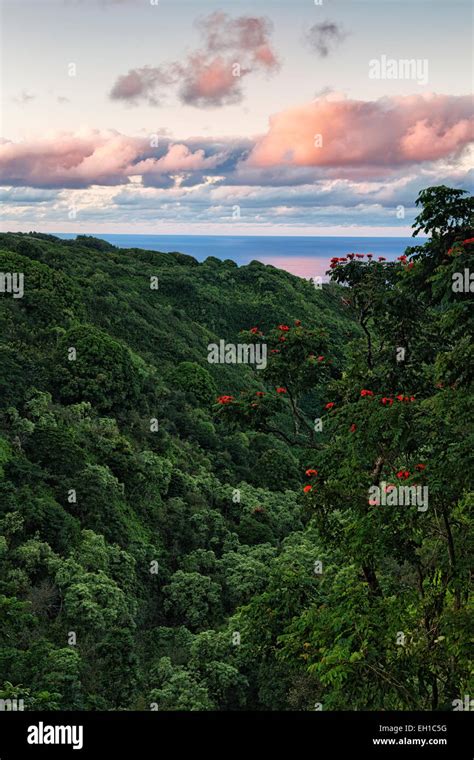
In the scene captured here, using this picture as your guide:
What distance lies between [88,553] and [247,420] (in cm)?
1064

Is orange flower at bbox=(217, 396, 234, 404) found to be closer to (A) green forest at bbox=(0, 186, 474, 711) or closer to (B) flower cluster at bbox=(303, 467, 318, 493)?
(A) green forest at bbox=(0, 186, 474, 711)

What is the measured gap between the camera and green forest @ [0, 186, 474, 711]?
8.80 meters

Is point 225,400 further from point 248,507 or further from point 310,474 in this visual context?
point 248,507

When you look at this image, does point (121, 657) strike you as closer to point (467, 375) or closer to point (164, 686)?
point (164, 686)

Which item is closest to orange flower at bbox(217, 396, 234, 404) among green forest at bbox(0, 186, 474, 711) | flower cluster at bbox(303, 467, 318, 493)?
green forest at bbox(0, 186, 474, 711)

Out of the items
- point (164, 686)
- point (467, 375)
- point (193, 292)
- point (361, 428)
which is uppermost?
point (193, 292)

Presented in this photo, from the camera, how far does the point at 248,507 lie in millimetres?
29703

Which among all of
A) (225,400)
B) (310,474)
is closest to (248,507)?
(225,400)

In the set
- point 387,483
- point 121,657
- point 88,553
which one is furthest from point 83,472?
point 387,483

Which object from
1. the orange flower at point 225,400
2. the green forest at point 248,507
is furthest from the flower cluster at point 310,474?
the orange flower at point 225,400

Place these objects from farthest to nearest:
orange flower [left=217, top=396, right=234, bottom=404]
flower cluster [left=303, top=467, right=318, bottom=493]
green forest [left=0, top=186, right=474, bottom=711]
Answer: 1. orange flower [left=217, top=396, right=234, bottom=404]
2. flower cluster [left=303, top=467, right=318, bottom=493]
3. green forest [left=0, top=186, right=474, bottom=711]

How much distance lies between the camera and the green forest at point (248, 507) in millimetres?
8797

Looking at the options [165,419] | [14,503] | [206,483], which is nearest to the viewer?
[14,503]

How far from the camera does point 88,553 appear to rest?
66.5ft
